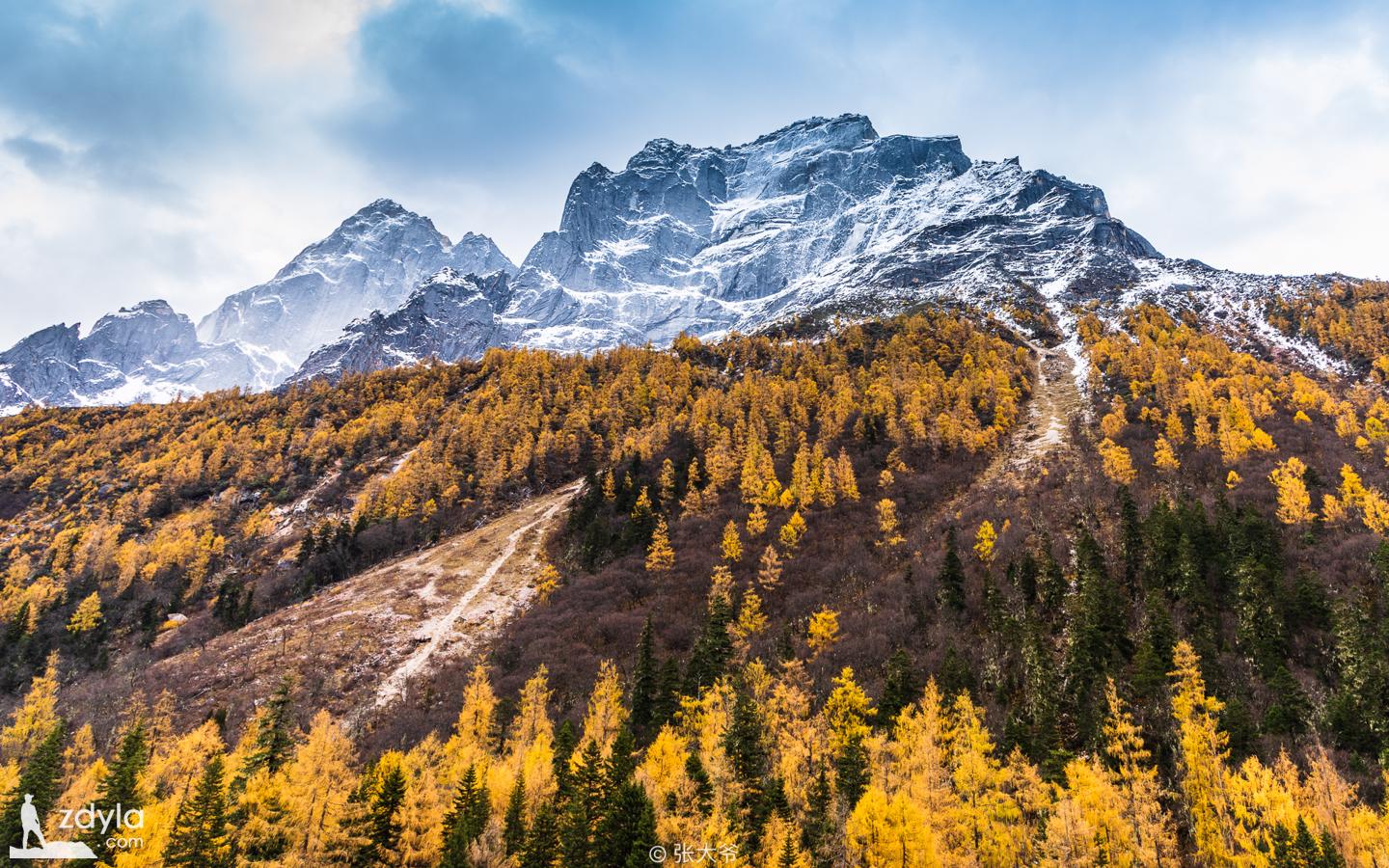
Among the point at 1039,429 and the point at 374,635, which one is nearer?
the point at 374,635

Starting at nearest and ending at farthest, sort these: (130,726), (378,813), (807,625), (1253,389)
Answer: (378,813) < (130,726) < (807,625) < (1253,389)

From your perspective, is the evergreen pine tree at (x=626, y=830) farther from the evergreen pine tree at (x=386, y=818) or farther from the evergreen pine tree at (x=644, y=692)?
the evergreen pine tree at (x=644, y=692)

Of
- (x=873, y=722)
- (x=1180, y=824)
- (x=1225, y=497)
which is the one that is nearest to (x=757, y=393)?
(x=1225, y=497)

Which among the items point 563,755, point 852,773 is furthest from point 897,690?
point 563,755

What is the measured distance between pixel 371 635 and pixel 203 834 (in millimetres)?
48742

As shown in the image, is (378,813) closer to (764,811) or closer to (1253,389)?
(764,811)

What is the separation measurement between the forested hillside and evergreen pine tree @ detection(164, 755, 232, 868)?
0.85 feet

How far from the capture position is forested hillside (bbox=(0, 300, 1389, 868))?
42.1 m

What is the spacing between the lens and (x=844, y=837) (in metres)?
41.4

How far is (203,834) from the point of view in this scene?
3781 centimetres

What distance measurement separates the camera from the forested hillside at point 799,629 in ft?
138

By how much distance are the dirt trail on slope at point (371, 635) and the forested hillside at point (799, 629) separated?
9.11 ft

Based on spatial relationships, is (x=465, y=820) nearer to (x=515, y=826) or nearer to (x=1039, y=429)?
(x=515, y=826)

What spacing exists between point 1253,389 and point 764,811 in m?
133
